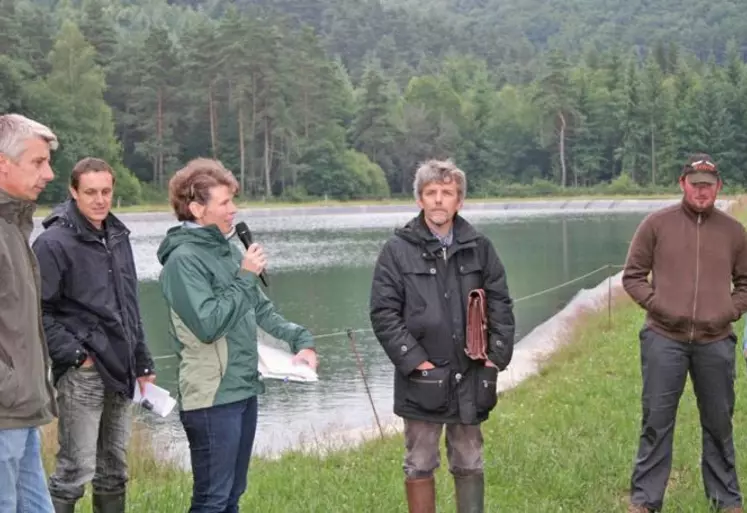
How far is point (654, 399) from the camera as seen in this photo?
4832 mm

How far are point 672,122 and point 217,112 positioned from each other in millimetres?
36593

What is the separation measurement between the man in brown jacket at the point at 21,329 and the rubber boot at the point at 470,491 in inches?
68.2

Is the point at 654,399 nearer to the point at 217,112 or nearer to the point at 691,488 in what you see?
the point at 691,488

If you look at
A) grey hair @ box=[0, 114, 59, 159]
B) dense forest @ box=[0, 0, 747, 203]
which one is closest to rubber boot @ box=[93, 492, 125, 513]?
grey hair @ box=[0, 114, 59, 159]

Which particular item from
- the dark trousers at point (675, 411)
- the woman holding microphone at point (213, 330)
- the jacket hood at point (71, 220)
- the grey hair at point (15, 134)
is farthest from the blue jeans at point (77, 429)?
the dark trousers at point (675, 411)

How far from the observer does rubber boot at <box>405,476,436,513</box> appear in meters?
4.39

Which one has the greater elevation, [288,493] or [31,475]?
[31,475]

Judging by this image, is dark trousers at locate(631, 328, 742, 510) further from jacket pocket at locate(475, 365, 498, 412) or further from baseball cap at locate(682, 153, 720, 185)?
jacket pocket at locate(475, 365, 498, 412)

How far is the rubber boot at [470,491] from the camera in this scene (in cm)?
439

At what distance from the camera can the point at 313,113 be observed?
80.9 metres

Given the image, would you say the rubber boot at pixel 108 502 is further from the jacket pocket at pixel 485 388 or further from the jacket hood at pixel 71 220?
the jacket pocket at pixel 485 388

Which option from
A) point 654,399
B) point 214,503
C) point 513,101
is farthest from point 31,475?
point 513,101

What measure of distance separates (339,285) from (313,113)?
5872 cm

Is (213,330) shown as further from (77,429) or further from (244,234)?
(77,429)
